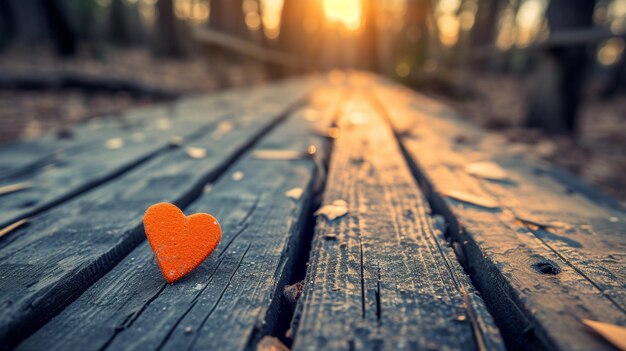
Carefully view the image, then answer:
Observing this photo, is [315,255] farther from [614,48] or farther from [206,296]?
[614,48]

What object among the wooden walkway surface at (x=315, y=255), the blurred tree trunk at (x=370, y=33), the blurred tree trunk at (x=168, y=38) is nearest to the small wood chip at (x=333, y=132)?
the wooden walkway surface at (x=315, y=255)

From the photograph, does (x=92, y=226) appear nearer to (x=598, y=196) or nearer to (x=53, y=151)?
(x=53, y=151)

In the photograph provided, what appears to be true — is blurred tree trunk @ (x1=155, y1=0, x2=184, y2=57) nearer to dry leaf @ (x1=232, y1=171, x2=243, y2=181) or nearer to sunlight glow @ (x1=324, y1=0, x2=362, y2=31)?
dry leaf @ (x1=232, y1=171, x2=243, y2=181)

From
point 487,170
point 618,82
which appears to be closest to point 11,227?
point 487,170

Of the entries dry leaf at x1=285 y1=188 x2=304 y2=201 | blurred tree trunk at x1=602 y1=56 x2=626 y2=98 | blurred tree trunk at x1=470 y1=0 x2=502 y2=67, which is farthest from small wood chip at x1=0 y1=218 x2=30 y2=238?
blurred tree trunk at x1=470 y1=0 x2=502 y2=67

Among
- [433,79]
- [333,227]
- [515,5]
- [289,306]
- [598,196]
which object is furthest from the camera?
[515,5]

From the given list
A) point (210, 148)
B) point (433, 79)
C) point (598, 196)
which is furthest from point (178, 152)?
point (433, 79)
